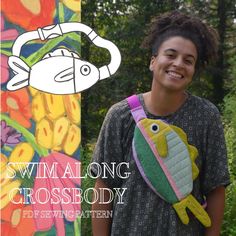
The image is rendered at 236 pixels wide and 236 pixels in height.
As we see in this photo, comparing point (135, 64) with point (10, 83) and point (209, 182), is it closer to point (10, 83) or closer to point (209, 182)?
point (10, 83)

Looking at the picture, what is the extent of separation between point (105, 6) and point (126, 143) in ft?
3.99

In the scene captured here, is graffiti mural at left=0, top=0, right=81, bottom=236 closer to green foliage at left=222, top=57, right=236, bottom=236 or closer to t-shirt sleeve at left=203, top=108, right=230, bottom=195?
t-shirt sleeve at left=203, top=108, right=230, bottom=195

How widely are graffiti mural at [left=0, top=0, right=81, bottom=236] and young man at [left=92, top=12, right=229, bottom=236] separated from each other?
259 millimetres

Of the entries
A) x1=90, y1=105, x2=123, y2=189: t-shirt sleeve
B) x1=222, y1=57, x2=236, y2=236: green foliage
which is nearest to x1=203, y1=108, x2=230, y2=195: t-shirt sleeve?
x1=90, y1=105, x2=123, y2=189: t-shirt sleeve

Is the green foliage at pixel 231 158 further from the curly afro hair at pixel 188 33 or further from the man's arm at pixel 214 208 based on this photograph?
the curly afro hair at pixel 188 33

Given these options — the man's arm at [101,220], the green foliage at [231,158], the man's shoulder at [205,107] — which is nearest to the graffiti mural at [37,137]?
the man's arm at [101,220]

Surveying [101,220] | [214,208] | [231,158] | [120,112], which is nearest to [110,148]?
[120,112]

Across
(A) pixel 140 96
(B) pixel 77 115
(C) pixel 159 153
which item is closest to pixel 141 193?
(C) pixel 159 153

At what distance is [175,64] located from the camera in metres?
1.23

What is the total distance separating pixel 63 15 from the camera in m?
1.46

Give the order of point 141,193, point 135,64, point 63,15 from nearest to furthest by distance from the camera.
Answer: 1. point 141,193
2. point 63,15
3. point 135,64

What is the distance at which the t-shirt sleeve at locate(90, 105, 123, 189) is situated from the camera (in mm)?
1247

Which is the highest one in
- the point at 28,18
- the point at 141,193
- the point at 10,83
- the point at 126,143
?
the point at 28,18

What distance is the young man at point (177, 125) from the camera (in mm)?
1226
